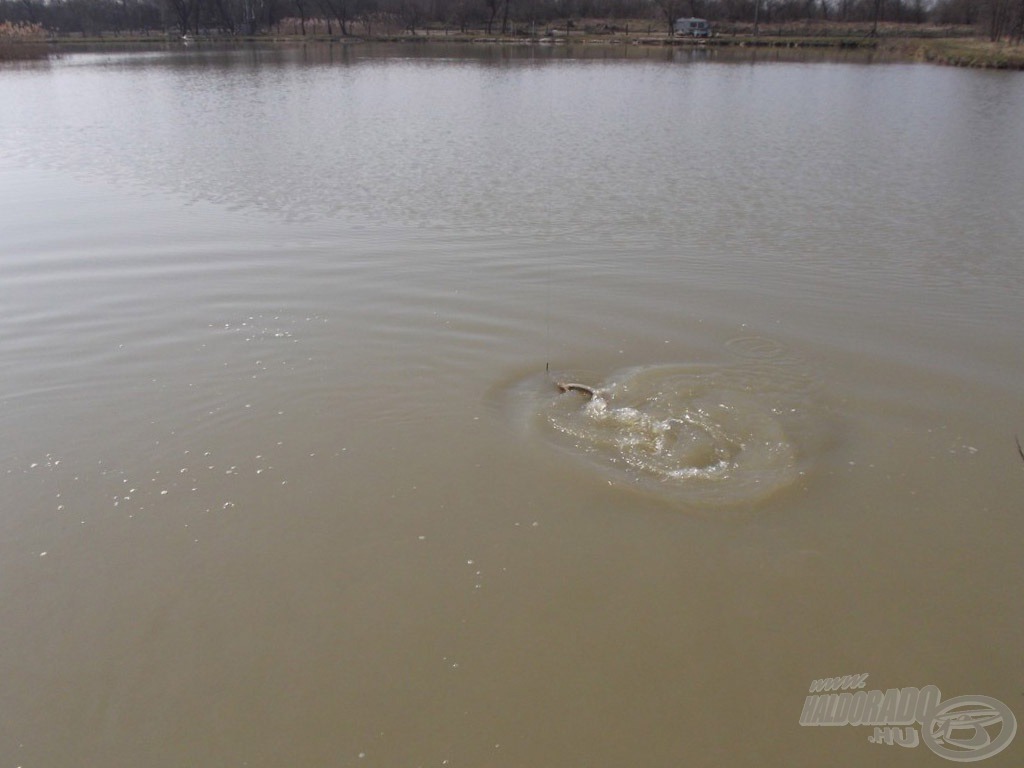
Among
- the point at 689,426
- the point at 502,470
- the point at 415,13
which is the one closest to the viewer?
the point at 502,470

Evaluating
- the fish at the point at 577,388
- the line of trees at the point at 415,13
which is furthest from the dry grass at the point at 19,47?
the fish at the point at 577,388

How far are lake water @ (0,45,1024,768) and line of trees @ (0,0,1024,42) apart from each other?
6387 centimetres

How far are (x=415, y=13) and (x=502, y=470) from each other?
7768 centimetres

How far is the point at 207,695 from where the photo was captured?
3.52 meters

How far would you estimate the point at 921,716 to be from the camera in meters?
3.45

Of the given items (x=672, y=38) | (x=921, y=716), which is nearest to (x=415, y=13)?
(x=672, y=38)

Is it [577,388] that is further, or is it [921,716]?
[577,388]

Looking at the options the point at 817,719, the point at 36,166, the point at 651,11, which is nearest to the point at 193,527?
the point at 817,719

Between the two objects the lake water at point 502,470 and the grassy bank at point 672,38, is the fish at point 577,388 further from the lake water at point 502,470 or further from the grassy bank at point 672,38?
the grassy bank at point 672,38

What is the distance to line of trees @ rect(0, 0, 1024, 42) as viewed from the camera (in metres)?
70.7

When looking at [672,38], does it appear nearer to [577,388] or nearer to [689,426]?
[577,388]

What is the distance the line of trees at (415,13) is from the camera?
232ft

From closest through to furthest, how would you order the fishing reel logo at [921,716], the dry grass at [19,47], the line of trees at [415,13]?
1. the fishing reel logo at [921,716]
2. the dry grass at [19,47]
3. the line of trees at [415,13]

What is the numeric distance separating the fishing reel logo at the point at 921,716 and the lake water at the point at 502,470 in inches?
2.9
